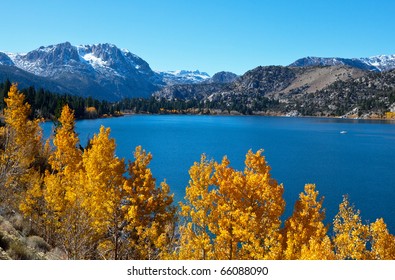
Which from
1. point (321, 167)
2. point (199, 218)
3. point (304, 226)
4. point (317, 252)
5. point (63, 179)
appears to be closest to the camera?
point (317, 252)

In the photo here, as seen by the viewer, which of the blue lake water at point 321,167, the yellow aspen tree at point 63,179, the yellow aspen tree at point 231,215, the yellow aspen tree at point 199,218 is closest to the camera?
the yellow aspen tree at point 199,218

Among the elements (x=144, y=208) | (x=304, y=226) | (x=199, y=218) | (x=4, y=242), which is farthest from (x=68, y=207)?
(x=304, y=226)

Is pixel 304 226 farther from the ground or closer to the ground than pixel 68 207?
closer to the ground

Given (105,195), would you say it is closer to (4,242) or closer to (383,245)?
(4,242)

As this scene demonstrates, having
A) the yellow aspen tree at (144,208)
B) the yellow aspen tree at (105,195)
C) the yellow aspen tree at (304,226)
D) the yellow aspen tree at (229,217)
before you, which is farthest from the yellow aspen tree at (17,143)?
the yellow aspen tree at (304,226)

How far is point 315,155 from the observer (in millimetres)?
96062

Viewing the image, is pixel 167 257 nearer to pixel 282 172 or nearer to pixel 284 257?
pixel 284 257

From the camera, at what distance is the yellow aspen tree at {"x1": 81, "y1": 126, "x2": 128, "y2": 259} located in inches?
877

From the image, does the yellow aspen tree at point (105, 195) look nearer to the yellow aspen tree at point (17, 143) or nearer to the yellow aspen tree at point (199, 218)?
the yellow aspen tree at point (199, 218)

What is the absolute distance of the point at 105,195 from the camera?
22.5 meters

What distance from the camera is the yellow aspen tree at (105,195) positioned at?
73.1 ft

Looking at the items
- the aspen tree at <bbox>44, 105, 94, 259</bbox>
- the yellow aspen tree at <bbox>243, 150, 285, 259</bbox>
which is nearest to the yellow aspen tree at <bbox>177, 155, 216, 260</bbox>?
the yellow aspen tree at <bbox>243, 150, 285, 259</bbox>

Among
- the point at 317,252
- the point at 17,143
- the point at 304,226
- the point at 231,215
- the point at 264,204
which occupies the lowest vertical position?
the point at 304,226

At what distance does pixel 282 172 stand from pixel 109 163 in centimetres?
5177
